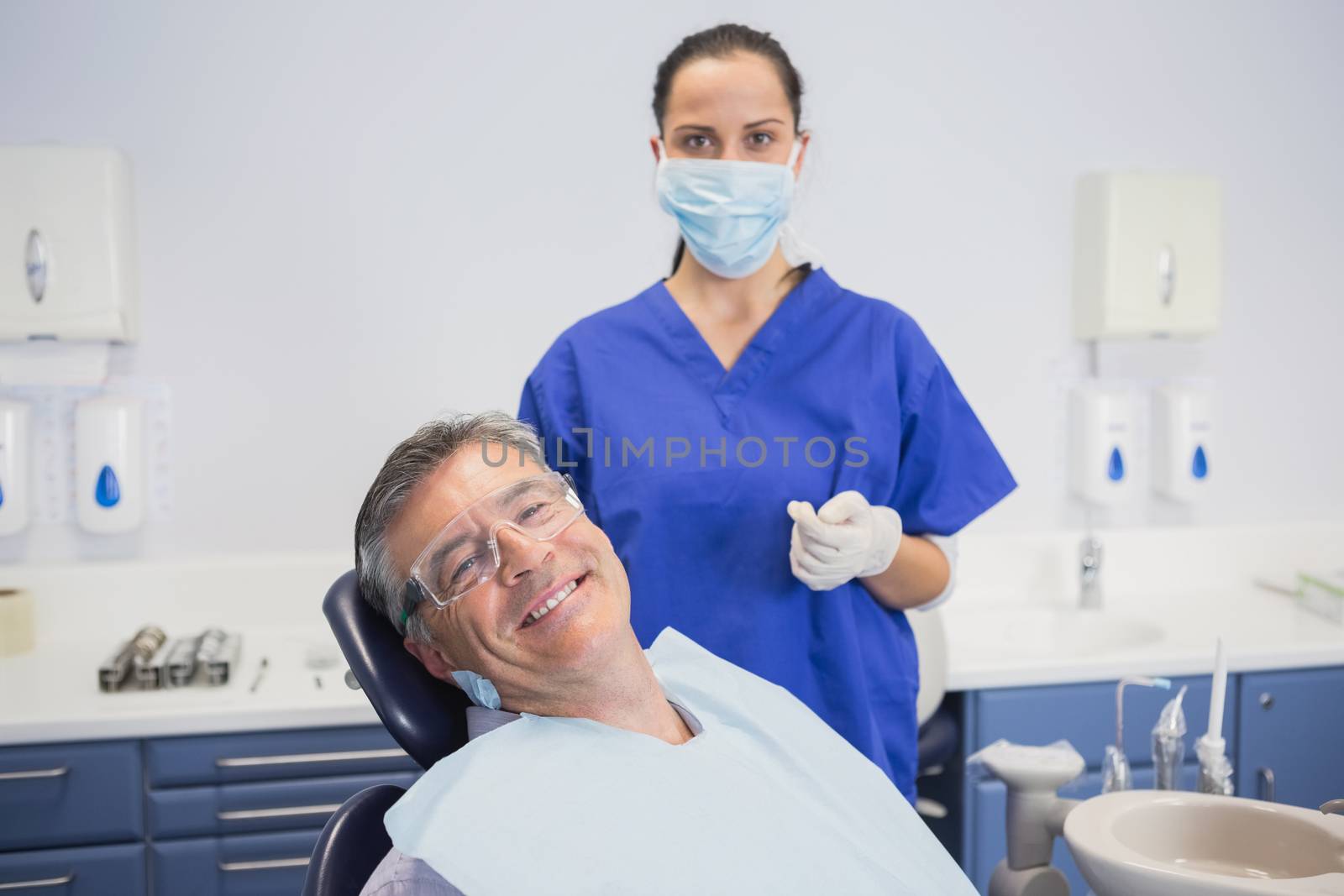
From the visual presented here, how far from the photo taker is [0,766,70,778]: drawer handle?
1732mm

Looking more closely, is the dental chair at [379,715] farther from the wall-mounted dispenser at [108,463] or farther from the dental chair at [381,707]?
the wall-mounted dispenser at [108,463]

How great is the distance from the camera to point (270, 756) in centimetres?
182

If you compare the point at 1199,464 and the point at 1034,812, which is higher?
the point at 1199,464

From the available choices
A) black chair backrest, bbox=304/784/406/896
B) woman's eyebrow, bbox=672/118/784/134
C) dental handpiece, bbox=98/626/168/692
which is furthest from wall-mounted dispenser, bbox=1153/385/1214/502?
dental handpiece, bbox=98/626/168/692

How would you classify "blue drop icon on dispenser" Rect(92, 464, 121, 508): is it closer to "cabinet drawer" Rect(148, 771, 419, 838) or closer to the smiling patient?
"cabinet drawer" Rect(148, 771, 419, 838)

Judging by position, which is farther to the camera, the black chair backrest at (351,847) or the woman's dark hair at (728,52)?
the woman's dark hair at (728,52)

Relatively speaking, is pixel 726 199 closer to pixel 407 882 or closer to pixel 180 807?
pixel 407 882

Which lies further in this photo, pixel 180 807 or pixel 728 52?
pixel 180 807

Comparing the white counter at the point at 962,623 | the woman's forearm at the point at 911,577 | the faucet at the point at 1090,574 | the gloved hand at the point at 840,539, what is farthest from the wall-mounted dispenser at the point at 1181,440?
the gloved hand at the point at 840,539

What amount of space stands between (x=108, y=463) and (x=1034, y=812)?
182 cm

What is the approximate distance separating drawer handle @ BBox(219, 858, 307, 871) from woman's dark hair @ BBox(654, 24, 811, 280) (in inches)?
55.2

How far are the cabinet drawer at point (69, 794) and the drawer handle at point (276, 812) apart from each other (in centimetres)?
14

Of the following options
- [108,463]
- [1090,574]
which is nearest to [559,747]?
[108,463]

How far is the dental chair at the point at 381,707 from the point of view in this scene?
1.01 m
